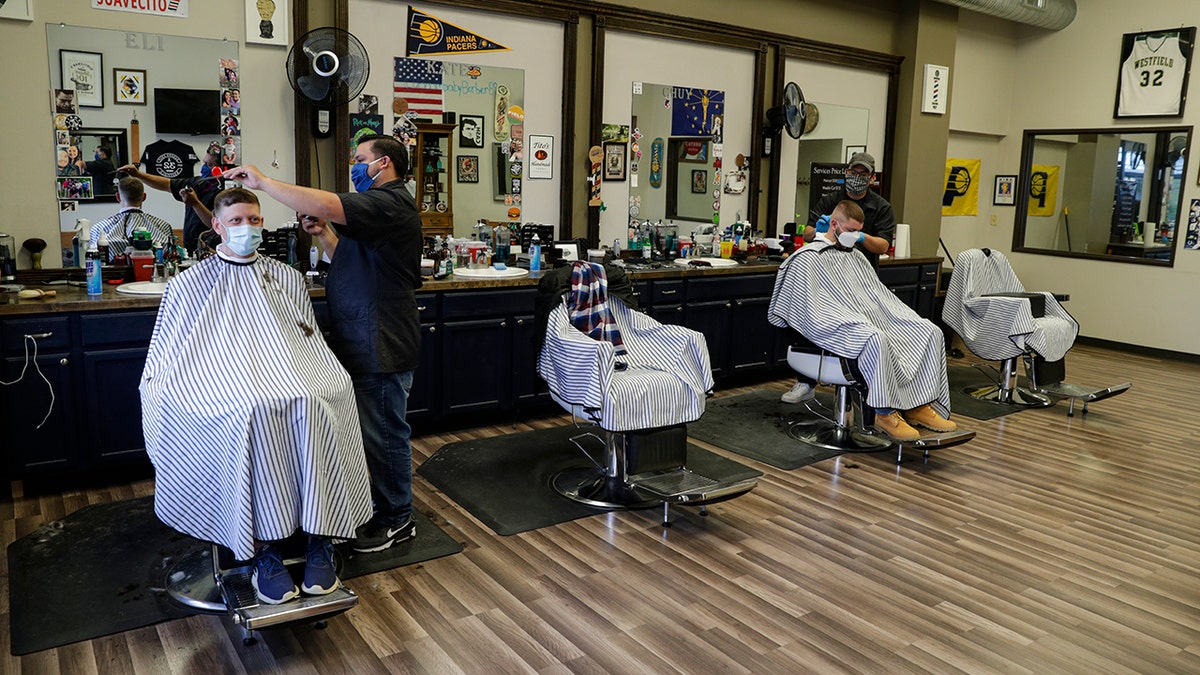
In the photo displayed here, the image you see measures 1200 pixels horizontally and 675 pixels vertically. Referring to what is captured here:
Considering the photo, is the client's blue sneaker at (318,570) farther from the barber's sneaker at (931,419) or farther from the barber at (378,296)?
the barber's sneaker at (931,419)

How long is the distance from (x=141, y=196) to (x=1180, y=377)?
6979 mm

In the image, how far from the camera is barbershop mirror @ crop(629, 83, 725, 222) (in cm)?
568

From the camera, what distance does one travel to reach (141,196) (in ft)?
13.0

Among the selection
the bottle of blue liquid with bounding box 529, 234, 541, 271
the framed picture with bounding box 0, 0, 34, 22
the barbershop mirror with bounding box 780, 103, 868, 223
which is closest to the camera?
the framed picture with bounding box 0, 0, 34, 22

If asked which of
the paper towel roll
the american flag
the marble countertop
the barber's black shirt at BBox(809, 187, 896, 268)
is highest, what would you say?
the american flag

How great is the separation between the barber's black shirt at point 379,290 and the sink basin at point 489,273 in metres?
1.48

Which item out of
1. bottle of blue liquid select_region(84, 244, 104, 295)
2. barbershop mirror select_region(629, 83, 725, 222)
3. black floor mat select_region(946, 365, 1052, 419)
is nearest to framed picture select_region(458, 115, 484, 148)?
barbershop mirror select_region(629, 83, 725, 222)

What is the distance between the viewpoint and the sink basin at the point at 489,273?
4456 millimetres

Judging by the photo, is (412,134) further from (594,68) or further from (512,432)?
(512,432)

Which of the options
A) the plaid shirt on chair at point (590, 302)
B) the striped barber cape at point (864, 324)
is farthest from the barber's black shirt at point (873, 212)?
the plaid shirt on chair at point (590, 302)

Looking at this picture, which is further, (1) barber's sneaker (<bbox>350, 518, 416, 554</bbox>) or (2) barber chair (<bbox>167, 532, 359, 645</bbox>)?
(1) barber's sneaker (<bbox>350, 518, 416, 554</bbox>)

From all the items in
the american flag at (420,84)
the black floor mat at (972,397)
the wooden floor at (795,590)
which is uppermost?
the american flag at (420,84)

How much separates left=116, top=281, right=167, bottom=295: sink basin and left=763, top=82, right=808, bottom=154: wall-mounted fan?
4195 mm

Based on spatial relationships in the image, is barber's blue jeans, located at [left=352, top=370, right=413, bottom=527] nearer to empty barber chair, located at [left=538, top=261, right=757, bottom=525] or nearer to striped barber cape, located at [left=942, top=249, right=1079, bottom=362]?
empty barber chair, located at [left=538, top=261, right=757, bottom=525]
